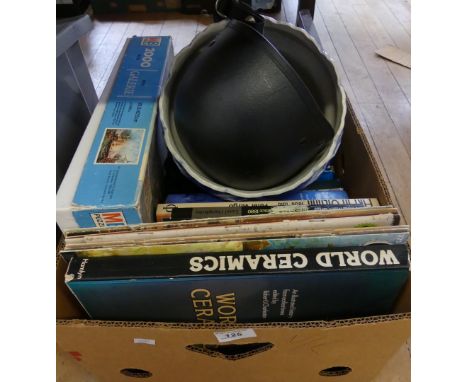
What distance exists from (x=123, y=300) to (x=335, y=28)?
1.99m

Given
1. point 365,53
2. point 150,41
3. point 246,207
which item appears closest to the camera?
point 246,207

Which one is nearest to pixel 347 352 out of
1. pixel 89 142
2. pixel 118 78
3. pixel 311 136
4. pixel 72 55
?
pixel 311 136

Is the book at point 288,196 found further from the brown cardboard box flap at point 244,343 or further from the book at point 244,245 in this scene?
the brown cardboard box flap at point 244,343

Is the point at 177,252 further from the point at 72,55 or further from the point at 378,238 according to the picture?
the point at 72,55

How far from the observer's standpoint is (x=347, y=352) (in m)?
0.65

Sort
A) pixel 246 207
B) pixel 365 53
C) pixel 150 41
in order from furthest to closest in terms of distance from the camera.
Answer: pixel 365 53 → pixel 150 41 → pixel 246 207

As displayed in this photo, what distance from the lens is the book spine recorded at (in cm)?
57

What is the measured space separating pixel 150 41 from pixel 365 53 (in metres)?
1.31

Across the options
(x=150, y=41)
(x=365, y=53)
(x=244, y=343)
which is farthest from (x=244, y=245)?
(x=365, y=53)

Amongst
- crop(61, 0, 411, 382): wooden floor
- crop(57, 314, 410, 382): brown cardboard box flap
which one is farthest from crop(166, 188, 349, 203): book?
crop(61, 0, 411, 382): wooden floor

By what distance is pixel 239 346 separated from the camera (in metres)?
0.71

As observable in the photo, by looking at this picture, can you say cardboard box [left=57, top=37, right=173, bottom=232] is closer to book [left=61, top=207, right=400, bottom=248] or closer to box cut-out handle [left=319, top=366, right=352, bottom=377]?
book [left=61, top=207, right=400, bottom=248]

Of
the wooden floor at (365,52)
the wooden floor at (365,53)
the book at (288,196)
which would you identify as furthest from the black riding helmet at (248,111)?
the wooden floor at (365,52)

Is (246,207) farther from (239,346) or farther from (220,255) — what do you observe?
(239,346)
